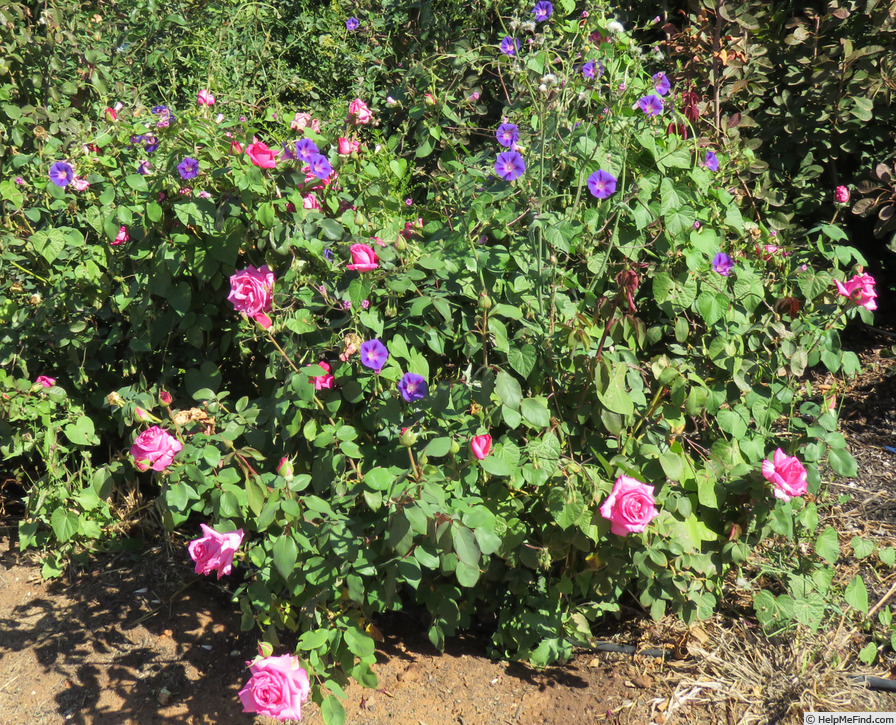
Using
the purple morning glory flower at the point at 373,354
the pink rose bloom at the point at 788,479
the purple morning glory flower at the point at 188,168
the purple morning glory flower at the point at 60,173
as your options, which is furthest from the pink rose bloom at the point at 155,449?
the pink rose bloom at the point at 788,479

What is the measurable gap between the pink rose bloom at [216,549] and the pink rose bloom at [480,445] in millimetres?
550

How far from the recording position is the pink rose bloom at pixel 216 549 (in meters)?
1.70

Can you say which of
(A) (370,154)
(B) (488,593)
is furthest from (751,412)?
(A) (370,154)

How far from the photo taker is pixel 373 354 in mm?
1690

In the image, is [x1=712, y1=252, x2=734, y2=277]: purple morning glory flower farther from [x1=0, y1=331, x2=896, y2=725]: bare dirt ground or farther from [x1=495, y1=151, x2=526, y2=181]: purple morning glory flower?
[x1=0, y1=331, x2=896, y2=725]: bare dirt ground

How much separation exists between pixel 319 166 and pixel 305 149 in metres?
0.05

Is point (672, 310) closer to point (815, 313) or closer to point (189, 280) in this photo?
point (815, 313)

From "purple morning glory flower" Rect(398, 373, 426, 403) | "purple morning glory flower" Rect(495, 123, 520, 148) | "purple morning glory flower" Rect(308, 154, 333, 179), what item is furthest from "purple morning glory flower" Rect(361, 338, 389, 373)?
"purple morning glory flower" Rect(495, 123, 520, 148)

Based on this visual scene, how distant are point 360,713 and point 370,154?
1.57 metres

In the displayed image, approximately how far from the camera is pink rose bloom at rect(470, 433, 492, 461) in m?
1.66

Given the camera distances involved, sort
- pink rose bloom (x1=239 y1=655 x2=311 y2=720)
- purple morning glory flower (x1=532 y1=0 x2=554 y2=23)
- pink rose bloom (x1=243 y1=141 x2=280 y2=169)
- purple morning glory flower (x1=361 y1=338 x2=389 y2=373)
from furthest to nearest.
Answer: purple morning glory flower (x1=532 y1=0 x2=554 y2=23), pink rose bloom (x1=243 y1=141 x2=280 y2=169), purple morning glory flower (x1=361 y1=338 x2=389 y2=373), pink rose bloom (x1=239 y1=655 x2=311 y2=720)

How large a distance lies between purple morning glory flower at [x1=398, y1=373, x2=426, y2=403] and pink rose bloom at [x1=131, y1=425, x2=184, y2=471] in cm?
51

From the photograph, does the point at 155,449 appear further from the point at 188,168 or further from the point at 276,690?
the point at 188,168

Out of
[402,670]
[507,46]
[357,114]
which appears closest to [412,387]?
[357,114]
